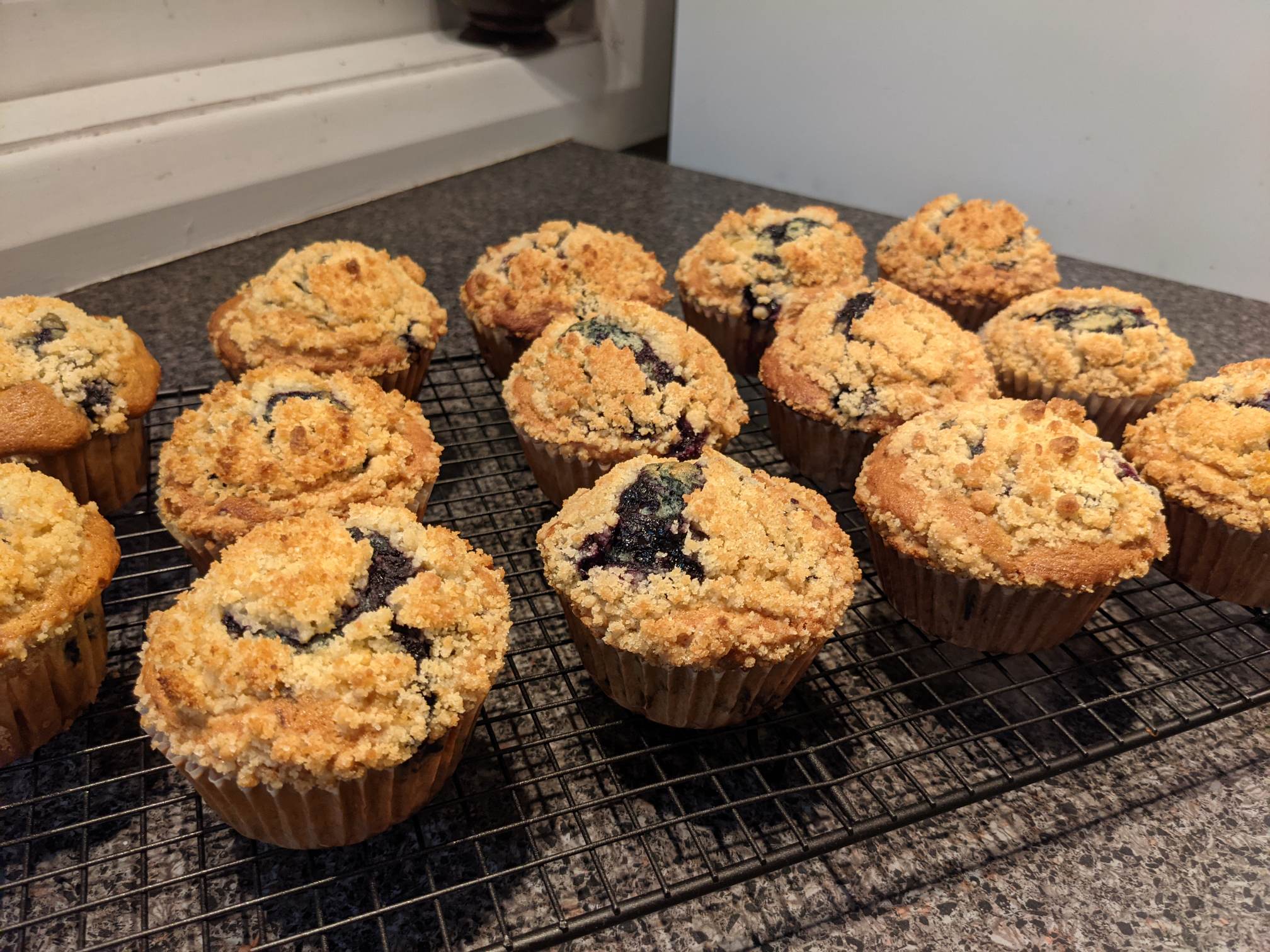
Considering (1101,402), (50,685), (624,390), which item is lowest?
(50,685)

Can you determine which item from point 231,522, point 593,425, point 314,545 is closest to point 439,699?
point 314,545

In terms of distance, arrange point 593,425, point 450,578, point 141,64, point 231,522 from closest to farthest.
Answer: point 450,578, point 231,522, point 593,425, point 141,64

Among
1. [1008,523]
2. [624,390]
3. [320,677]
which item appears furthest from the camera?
[624,390]

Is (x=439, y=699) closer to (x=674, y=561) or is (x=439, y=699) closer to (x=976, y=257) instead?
(x=674, y=561)

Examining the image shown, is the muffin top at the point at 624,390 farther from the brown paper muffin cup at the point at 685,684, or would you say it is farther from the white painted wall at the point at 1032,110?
the white painted wall at the point at 1032,110

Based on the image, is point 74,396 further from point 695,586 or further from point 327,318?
point 695,586

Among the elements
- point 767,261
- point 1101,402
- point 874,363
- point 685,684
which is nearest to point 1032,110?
point 767,261
